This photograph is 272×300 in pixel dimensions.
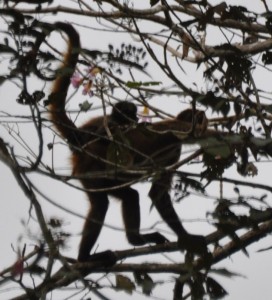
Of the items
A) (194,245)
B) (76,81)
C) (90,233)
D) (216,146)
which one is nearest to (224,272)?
(194,245)

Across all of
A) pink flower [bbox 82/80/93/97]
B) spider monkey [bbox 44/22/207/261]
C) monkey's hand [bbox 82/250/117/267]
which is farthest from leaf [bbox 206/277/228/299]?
monkey's hand [bbox 82/250/117/267]

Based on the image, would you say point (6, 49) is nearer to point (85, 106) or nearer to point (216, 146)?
point (85, 106)

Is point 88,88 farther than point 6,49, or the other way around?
point 88,88

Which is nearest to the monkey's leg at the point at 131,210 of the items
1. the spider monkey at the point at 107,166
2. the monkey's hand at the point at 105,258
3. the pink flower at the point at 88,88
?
the spider monkey at the point at 107,166

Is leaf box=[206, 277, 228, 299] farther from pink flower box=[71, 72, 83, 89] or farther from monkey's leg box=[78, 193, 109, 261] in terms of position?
monkey's leg box=[78, 193, 109, 261]

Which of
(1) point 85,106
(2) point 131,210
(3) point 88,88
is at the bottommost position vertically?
(1) point 85,106

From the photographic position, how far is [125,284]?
4531 mm

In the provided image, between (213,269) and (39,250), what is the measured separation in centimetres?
88

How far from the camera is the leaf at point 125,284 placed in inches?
173

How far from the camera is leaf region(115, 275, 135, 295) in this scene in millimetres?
4383

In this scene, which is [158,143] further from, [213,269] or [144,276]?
[213,269]

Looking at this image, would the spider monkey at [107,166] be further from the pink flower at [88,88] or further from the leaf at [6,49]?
the leaf at [6,49]

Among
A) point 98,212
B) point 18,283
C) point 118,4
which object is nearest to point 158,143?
point 98,212

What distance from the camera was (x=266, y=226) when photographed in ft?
16.6
